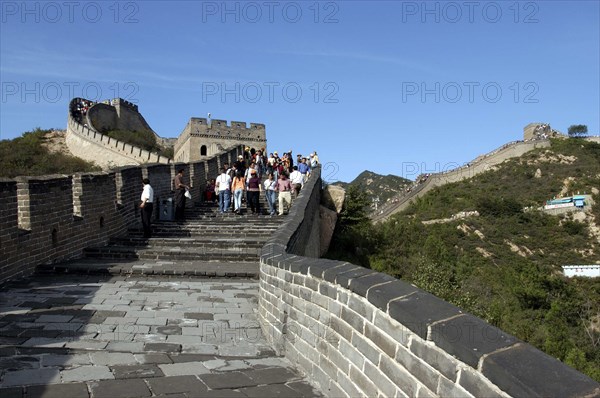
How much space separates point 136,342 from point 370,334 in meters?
2.87

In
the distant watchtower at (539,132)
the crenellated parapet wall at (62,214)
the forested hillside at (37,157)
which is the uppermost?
the distant watchtower at (539,132)

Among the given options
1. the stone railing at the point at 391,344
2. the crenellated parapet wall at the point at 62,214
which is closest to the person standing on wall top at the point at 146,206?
the crenellated parapet wall at the point at 62,214

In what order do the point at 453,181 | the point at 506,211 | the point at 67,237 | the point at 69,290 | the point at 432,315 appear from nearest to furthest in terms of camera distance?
the point at 432,315 < the point at 69,290 < the point at 67,237 < the point at 506,211 < the point at 453,181

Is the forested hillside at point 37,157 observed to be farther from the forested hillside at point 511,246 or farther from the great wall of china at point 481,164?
the great wall of china at point 481,164

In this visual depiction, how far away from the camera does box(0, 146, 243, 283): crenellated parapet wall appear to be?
27.0ft

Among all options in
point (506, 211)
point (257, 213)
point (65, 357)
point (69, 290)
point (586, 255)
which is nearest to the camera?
point (65, 357)

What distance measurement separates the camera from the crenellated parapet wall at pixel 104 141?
3622 centimetres

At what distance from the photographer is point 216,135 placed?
4338cm

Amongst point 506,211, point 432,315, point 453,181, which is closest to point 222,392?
point 432,315

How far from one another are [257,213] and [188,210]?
7.50ft

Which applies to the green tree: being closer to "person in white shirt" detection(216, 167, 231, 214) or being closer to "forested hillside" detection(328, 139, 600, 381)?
"forested hillside" detection(328, 139, 600, 381)

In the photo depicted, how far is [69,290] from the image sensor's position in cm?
768

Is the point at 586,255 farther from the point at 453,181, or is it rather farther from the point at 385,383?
the point at 385,383

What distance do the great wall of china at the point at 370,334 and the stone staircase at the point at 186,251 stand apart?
4.16ft
